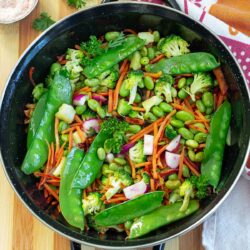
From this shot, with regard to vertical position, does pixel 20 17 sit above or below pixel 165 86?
above

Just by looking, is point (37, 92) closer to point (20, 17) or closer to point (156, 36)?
point (20, 17)

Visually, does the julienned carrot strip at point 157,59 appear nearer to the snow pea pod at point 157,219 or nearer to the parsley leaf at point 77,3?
the parsley leaf at point 77,3

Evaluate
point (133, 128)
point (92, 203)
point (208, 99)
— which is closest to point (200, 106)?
point (208, 99)

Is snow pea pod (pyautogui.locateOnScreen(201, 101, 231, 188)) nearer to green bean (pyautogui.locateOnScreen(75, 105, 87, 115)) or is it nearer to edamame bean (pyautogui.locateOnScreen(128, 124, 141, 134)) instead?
edamame bean (pyautogui.locateOnScreen(128, 124, 141, 134))

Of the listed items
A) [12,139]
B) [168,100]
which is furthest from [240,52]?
[12,139]

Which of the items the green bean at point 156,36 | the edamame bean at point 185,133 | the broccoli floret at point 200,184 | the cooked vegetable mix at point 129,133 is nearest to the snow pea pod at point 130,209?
the cooked vegetable mix at point 129,133

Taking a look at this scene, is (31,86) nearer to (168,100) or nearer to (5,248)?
(168,100)

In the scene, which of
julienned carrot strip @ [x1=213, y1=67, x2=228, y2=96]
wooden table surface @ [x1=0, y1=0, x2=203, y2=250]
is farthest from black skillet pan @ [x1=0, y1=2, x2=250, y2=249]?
wooden table surface @ [x1=0, y1=0, x2=203, y2=250]
